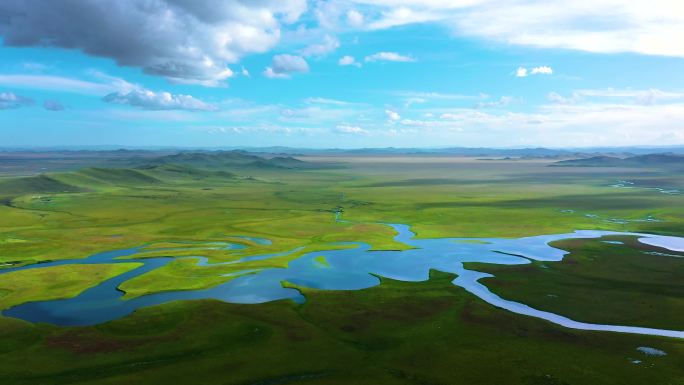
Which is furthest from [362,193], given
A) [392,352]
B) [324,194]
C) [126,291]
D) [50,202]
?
[392,352]

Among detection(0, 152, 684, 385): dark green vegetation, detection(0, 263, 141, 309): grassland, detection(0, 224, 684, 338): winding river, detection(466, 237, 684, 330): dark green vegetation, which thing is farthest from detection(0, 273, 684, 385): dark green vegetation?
detection(0, 263, 141, 309): grassland

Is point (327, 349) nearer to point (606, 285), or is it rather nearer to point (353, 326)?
point (353, 326)

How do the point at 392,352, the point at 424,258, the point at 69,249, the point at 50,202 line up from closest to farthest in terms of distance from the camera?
the point at 392,352
the point at 424,258
the point at 69,249
the point at 50,202

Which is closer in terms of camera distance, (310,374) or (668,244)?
(310,374)

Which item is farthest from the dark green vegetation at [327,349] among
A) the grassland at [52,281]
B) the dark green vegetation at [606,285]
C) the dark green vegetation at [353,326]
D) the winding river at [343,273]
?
the grassland at [52,281]

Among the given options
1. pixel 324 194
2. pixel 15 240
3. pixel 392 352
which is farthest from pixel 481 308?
pixel 324 194

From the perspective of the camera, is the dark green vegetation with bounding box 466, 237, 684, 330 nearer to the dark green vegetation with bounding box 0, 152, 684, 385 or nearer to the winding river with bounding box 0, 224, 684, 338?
the dark green vegetation with bounding box 0, 152, 684, 385

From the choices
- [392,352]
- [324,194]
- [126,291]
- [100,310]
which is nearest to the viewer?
[392,352]

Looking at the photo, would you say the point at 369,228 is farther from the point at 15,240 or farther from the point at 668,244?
the point at 15,240
